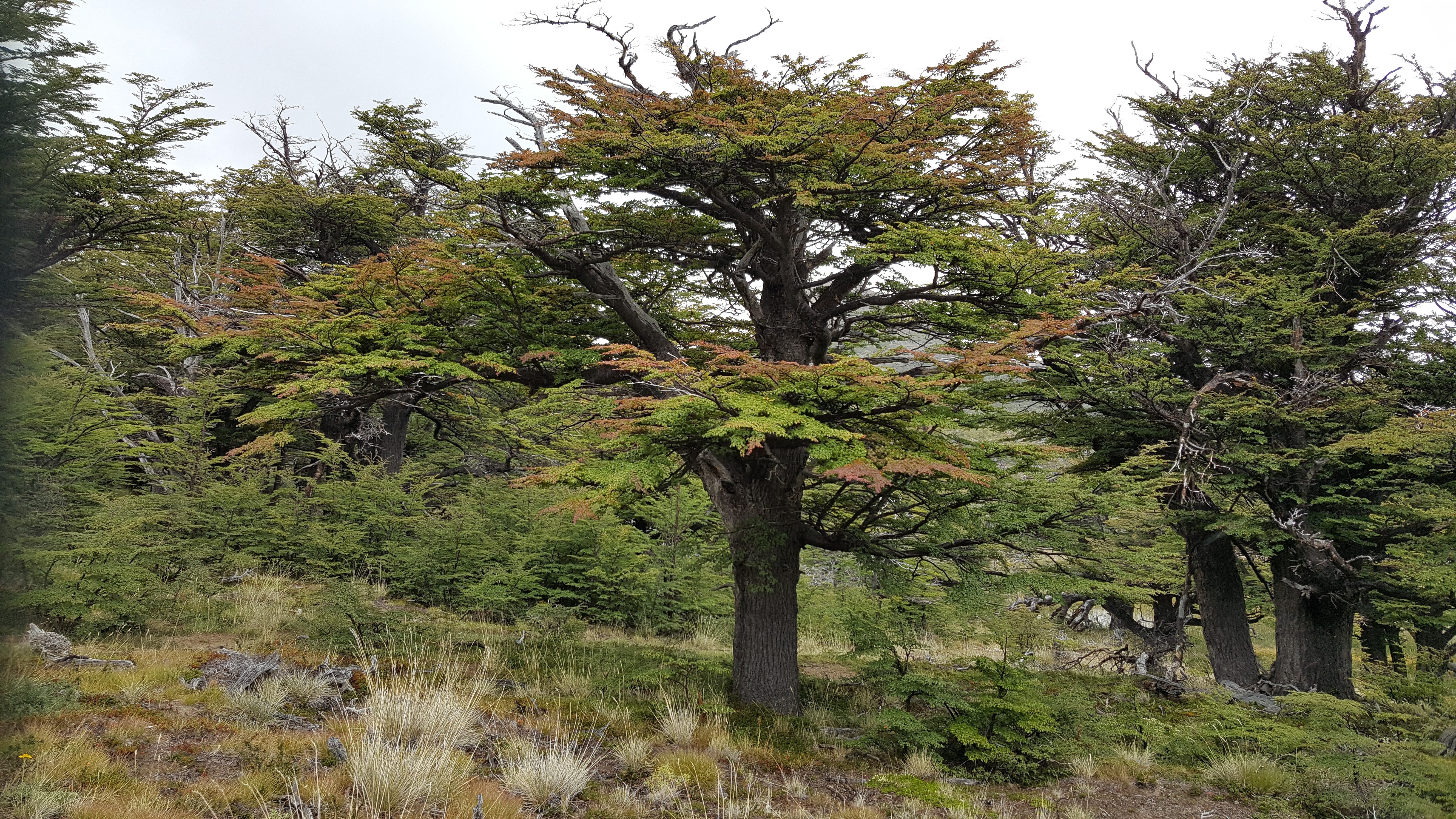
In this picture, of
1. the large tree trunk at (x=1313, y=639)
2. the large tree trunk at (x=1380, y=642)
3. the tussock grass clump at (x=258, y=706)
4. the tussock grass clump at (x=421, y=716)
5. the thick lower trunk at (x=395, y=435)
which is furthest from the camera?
the thick lower trunk at (x=395, y=435)

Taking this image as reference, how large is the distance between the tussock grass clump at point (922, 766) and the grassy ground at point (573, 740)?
0.08 feet

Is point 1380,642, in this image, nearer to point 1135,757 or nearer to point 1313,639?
point 1313,639

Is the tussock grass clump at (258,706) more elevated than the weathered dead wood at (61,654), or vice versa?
the weathered dead wood at (61,654)

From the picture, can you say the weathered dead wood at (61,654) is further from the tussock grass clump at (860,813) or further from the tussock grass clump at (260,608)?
the tussock grass clump at (860,813)

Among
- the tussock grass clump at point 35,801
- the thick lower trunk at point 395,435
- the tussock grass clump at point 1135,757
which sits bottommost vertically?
the tussock grass clump at point 1135,757

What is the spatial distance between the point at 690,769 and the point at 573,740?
3.61 feet

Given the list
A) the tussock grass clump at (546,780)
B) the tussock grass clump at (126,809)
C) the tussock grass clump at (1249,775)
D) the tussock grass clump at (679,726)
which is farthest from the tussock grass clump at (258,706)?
the tussock grass clump at (1249,775)

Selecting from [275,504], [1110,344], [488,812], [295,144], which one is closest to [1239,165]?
[1110,344]

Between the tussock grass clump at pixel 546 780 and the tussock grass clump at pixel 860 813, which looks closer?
the tussock grass clump at pixel 546 780

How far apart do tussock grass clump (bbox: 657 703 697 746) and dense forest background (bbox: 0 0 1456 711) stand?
1503 mm

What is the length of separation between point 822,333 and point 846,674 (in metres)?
6.03

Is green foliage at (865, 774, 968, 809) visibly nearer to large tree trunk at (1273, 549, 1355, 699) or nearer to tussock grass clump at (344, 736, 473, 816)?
tussock grass clump at (344, 736, 473, 816)

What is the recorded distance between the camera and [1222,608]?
39.6 feet

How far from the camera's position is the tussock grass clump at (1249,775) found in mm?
7258
